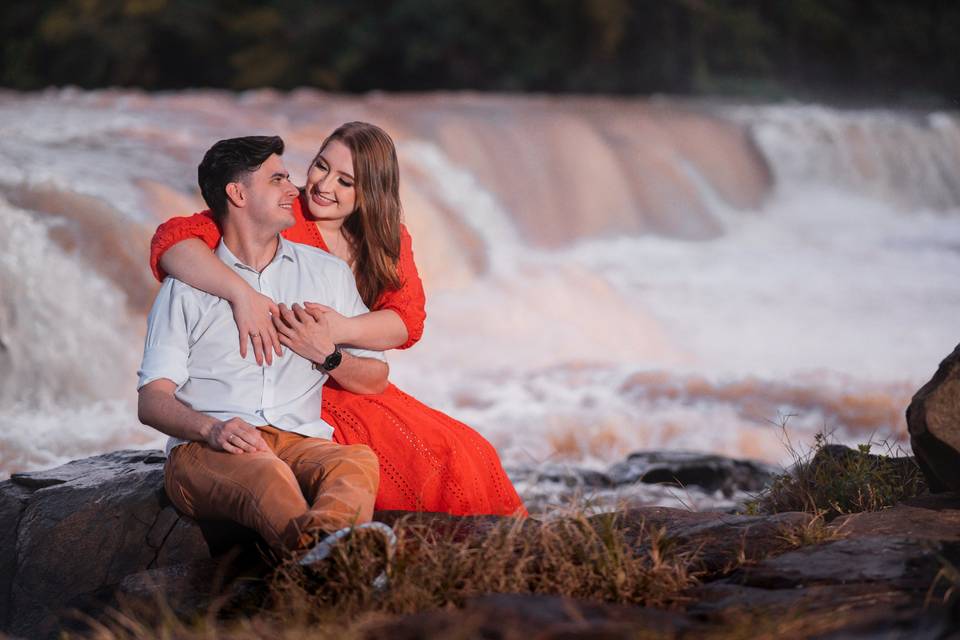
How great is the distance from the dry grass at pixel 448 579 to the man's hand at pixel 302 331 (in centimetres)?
50

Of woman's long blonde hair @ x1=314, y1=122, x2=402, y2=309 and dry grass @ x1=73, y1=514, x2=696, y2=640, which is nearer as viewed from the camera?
dry grass @ x1=73, y1=514, x2=696, y2=640

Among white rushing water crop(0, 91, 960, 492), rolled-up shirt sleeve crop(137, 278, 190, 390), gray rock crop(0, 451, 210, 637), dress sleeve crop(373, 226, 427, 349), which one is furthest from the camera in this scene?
white rushing water crop(0, 91, 960, 492)

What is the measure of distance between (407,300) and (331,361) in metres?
0.33

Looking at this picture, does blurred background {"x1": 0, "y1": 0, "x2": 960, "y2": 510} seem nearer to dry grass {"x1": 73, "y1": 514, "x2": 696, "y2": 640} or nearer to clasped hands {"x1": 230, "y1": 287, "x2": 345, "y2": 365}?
clasped hands {"x1": 230, "y1": 287, "x2": 345, "y2": 365}

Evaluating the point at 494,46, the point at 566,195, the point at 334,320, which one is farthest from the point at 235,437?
the point at 494,46

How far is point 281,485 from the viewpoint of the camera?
2.68 m

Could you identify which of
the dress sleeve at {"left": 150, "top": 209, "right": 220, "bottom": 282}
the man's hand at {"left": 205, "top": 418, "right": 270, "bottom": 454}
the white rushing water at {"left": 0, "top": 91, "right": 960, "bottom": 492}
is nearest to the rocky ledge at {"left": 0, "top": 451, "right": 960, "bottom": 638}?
the man's hand at {"left": 205, "top": 418, "right": 270, "bottom": 454}

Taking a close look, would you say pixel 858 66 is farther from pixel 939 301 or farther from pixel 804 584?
pixel 804 584

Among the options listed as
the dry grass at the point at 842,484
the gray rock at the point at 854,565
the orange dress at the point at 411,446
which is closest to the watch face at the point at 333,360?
the orange dress at the point at 411,446

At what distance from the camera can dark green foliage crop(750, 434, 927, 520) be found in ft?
11.4

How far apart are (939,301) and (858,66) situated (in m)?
8.58

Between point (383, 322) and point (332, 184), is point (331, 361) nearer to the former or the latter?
point (383, 322)

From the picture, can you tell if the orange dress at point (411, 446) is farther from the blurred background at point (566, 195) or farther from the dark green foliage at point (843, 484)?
the blurred background at point (566, 195)

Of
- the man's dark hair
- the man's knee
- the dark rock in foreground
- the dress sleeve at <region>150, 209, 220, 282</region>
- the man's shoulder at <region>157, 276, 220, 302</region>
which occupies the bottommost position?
the dark rock in foreground
